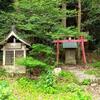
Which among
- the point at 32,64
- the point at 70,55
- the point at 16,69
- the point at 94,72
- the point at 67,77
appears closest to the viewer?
the point at 32,64

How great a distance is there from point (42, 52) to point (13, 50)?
57.3 inches

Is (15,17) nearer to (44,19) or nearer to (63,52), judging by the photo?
(44,19)

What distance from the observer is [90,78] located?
675 inches

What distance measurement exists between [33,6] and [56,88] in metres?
5.44

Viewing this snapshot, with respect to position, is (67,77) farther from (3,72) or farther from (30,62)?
(3,72)

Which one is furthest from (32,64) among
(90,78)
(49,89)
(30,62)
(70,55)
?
(70,55)

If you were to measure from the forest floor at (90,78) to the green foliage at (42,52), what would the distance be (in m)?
1.59

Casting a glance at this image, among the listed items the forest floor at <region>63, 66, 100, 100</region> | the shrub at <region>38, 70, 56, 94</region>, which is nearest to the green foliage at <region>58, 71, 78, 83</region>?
the forest floor at <region>63, 66, 100, 100</region>

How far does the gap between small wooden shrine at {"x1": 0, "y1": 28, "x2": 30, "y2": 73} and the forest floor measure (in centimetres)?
289

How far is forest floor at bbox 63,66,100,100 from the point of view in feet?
48.1

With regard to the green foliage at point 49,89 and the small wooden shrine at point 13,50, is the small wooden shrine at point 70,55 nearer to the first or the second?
the small wooden shrine at point 13,50

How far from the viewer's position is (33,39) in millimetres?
19891

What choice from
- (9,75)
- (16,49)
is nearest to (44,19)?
(16,49)

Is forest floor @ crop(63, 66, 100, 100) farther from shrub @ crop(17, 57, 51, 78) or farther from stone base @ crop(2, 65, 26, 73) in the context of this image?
stone base @ crop(2, 65, 26, 73)
